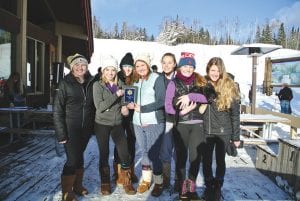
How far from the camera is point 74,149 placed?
390 centimetres

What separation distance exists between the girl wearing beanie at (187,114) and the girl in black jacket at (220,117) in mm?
111

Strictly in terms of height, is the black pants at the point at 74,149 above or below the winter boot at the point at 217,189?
above

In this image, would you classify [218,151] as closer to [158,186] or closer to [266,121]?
[158,186]

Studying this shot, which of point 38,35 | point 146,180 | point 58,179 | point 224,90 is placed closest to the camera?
point 224,90

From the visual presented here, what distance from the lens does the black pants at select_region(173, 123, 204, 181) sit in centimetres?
404

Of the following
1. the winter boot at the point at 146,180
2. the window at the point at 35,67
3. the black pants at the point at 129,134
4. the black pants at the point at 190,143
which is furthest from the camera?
the window at the point at 35,67

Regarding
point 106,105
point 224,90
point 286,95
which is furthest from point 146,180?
point 286,95

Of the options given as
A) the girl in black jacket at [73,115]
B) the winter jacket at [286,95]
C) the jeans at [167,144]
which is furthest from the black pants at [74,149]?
the winter jacket at [286,95]

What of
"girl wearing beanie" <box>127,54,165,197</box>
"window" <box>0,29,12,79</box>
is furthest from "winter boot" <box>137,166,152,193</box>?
"window" <box>0,29,12,79</box>

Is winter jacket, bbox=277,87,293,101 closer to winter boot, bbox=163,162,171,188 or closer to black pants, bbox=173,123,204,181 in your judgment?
winter boot, bbox=163,162,171,188

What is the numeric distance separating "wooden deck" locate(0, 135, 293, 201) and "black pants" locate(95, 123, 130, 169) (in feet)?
1.39

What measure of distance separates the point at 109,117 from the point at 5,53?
19.0 feet

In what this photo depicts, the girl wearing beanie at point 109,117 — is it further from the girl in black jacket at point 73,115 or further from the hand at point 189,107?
the hand at point 189,107

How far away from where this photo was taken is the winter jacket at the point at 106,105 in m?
4.05
